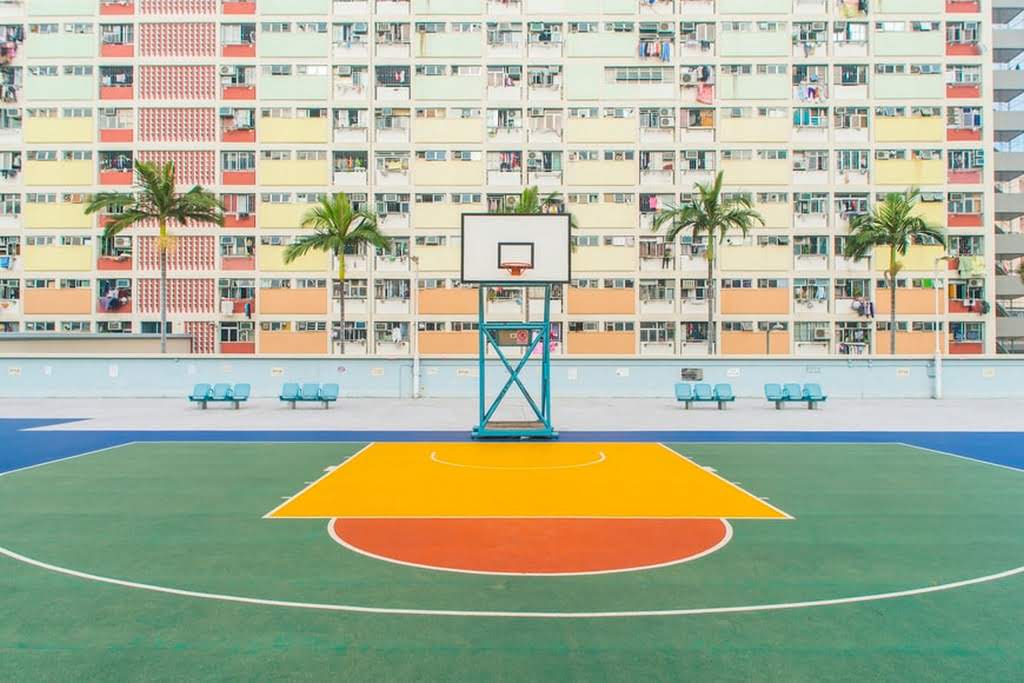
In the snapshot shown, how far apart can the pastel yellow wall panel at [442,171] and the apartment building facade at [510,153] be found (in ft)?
0.51

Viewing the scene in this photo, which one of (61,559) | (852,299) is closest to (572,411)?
(61,559)

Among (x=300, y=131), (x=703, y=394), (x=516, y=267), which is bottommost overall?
(x=703, y=394)

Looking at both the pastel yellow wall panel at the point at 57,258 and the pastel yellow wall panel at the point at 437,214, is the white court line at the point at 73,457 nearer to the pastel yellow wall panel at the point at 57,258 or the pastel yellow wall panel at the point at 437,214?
the pastel yellow wall panel at the point at 437,214

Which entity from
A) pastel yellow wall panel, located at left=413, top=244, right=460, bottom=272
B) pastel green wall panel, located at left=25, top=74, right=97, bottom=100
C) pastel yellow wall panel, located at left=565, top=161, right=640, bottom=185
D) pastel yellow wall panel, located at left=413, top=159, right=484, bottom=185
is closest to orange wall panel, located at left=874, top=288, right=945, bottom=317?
pastel yellow wall panel, located at left=565, top=161, right=640, bottom=185

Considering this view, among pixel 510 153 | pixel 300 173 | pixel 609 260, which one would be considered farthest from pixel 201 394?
pixel 609 260

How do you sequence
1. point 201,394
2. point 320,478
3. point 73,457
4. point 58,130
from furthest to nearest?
point 58,130
point 201,394
point 73,457
point 320,478

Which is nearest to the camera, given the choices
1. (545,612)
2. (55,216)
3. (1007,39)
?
(545,612)

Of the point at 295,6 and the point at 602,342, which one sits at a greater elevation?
the point at 295,6

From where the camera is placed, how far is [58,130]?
52938 millimetres

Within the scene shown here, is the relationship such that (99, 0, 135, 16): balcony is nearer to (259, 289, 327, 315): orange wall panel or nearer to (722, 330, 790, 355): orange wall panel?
(259, 289, 327, 315): orange wall panel

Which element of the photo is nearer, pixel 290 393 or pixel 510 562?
pixel 510 562

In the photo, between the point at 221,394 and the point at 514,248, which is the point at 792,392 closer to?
the point at 514,248

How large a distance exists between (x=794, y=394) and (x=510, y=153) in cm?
2941

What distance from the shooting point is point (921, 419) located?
2691 centimetres
